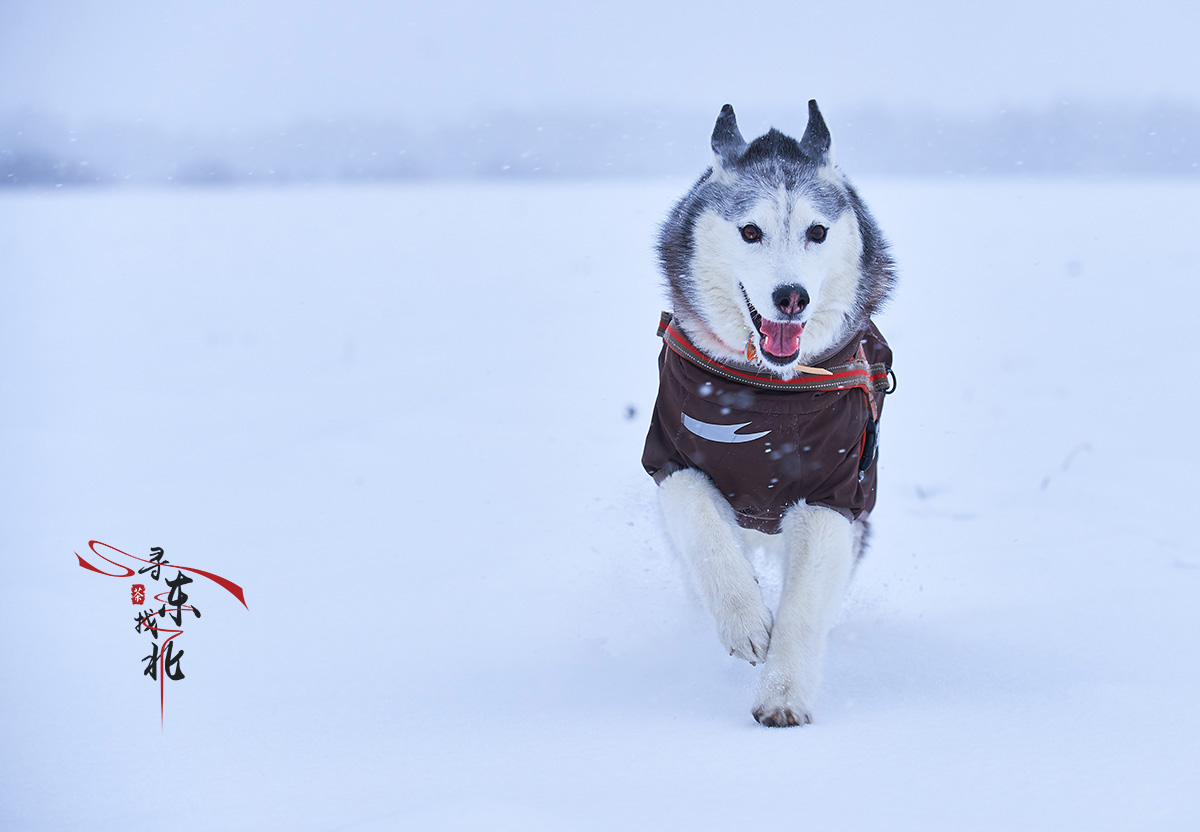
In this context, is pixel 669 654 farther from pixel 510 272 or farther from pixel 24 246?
pixel 24 246

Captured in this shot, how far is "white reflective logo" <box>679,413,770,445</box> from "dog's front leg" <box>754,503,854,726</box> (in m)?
0.28

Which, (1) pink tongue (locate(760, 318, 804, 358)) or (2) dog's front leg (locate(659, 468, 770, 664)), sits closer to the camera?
(2) dog's front leg (locate(659, 468, 770, 664))

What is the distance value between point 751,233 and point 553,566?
158 cm

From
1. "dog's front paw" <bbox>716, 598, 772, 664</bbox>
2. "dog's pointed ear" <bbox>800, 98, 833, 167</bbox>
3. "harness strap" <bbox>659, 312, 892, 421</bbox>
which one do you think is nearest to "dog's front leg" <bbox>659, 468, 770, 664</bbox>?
"dog's front paw" <bbox>716, 598, 772, 664</bbox>

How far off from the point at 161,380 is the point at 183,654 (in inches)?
183

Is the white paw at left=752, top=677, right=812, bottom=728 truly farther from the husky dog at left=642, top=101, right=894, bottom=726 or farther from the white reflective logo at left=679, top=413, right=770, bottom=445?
the white reflective logo at left=679, top=413, right=770, bottom=445

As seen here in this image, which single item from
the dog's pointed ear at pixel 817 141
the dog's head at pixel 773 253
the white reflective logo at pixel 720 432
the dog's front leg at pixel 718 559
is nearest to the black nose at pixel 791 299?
the dog's head at pixel 773 253

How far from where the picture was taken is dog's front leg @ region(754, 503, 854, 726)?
2.28 m

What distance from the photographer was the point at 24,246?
11211 mm

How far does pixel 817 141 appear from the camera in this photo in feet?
10.1

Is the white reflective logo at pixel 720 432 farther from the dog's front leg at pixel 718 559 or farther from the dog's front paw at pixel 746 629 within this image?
the dog's front paw at pixel 746 629

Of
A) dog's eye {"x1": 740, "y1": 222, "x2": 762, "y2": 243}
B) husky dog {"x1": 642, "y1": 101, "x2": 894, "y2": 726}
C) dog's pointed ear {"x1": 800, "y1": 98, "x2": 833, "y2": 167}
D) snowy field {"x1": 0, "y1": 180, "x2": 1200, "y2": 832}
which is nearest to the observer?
snowy field {"x1": 0, "y1": 180, "x2": 1200, "y2": 832}

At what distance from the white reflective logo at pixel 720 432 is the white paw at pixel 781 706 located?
770 mm

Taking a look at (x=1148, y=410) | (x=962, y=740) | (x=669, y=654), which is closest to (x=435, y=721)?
(x=669, y=654)
